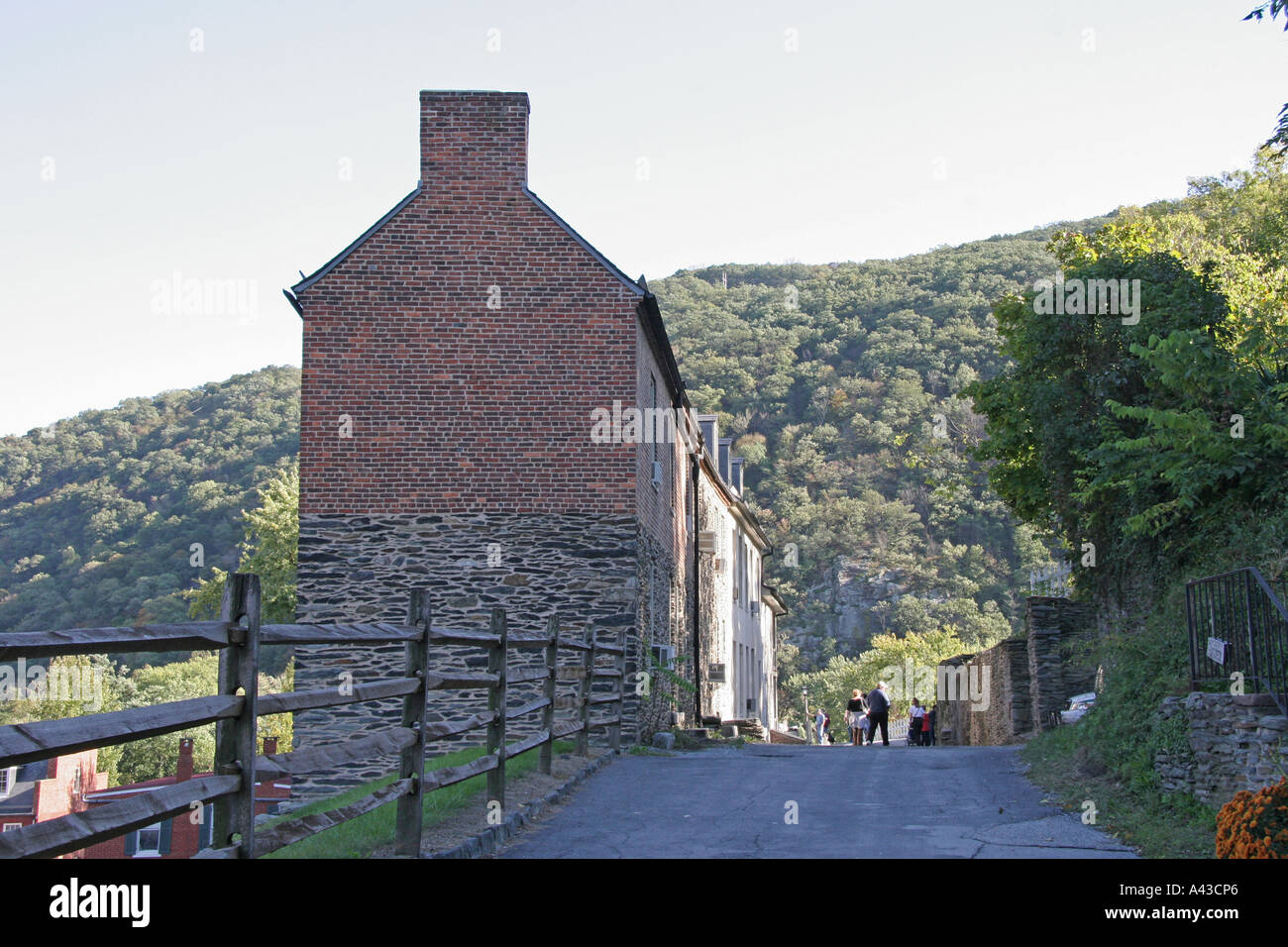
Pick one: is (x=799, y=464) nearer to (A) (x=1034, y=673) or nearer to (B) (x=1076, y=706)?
(A) (x=1034, y=673)

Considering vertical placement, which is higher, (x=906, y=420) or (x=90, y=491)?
(x=906, y=420)

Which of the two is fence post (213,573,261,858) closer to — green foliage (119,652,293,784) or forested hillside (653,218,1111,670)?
green foliage (119,652,293,784)

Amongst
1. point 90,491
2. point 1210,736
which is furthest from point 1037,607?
point 90,491

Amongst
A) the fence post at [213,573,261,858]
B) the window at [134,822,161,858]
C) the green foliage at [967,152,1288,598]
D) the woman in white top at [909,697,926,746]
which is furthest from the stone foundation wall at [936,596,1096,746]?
the window at [134,822,161,858]

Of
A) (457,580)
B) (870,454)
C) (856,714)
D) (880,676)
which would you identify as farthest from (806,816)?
(870,454)

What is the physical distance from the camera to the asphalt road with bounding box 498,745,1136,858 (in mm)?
7633

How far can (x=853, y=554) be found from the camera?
78.6 m

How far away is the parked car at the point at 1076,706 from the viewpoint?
17.9 meters

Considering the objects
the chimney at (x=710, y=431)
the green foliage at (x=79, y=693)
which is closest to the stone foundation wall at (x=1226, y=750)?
the chimney at (x=710, y=431)

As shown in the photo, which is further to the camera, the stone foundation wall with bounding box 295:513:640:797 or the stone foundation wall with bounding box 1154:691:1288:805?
the stone foundation wall with bounding box 295:513:640:797

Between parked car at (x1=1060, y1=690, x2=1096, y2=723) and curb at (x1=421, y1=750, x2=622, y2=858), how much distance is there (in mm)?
9625

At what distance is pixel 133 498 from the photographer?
59.0m
